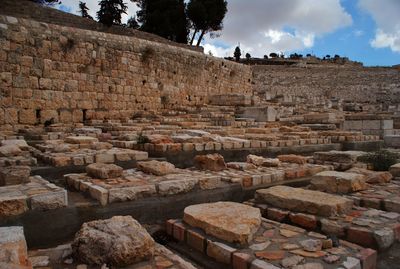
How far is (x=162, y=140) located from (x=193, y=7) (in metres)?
25.1

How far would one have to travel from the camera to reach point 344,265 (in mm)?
2539

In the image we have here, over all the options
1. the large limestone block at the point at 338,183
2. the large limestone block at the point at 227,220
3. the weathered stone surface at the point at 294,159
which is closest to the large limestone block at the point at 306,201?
the large limestone block at the point at 227,220

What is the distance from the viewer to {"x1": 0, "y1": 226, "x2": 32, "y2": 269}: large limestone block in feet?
6.80

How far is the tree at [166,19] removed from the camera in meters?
27.9

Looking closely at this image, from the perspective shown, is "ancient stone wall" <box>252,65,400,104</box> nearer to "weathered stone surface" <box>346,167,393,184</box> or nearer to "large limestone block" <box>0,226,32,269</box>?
"weathered stone surface" <box>346,167,393,184</box>

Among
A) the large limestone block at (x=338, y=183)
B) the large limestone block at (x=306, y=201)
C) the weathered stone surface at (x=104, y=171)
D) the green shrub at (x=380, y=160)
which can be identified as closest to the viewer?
the large limestone block at (x=306, y=201)

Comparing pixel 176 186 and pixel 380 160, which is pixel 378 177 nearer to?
pixel 380 160

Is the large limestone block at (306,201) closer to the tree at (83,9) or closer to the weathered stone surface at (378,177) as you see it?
the weathered stone surface at (378,177)

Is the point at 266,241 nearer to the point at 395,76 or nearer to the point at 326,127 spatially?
the point at 326,127

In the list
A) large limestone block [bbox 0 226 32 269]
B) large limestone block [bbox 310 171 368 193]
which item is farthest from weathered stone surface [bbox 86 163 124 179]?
large limestone block [bbox 310 171 368 193]

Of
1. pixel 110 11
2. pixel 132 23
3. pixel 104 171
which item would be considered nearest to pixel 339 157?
pixel 104 171

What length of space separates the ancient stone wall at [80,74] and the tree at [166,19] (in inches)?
590

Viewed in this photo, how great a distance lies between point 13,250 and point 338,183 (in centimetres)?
382

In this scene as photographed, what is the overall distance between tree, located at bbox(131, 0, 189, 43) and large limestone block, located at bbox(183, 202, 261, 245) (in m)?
26.4
